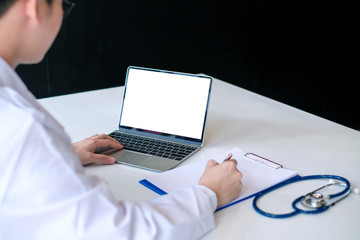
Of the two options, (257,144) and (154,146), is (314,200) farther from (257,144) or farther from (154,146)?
(154,146)

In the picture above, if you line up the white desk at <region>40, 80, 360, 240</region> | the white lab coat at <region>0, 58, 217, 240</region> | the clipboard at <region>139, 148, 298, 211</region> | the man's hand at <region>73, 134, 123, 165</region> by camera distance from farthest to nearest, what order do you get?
the man's hand at <region>73, 134, 123, 165</region>
the clipboard at <region>139, 148, 298, 211</region>
the white desk at <region>40, 80, 360, 240</region>
the white lab coat at <region>0, 58, 217, 240</region>

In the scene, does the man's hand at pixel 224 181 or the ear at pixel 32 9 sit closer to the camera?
the ear at pixel 32 9

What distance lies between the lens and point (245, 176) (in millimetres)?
Answer: 1127

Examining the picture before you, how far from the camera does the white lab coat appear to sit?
28.0 inches

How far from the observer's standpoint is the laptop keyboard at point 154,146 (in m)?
1.26

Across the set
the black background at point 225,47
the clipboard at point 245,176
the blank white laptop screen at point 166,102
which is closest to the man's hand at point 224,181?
the clipboard at point 245,176

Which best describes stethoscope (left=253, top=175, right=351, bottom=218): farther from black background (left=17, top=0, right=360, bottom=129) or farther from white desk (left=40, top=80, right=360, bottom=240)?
black background (left=17, top=0, right=360, bottom=129)

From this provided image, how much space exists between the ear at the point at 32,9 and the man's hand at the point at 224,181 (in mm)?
511

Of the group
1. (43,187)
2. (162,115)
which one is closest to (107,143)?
(162,115)

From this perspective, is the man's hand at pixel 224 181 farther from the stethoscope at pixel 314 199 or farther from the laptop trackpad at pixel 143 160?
the laptop trackpad at pixel 143 160

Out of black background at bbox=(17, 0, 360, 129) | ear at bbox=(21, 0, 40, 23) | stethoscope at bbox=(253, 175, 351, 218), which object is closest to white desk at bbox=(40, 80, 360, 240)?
stethoscope at bbox=(253, 175, 351, 218)

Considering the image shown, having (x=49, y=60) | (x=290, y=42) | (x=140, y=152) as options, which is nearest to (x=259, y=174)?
(x=140, y=152)

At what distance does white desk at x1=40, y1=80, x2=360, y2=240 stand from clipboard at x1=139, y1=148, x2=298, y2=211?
0.10 feet

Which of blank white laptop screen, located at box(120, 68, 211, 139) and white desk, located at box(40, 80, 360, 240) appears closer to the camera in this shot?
white desk, located at box(40, 80, 360, 240)
